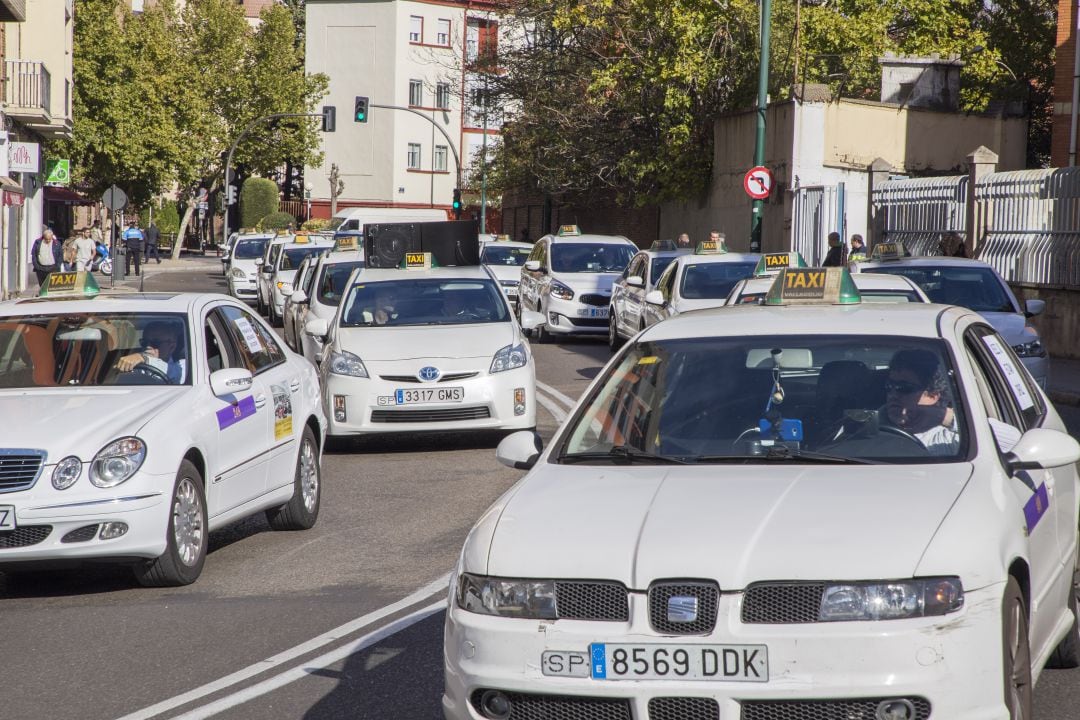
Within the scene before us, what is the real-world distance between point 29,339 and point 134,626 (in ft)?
7.80

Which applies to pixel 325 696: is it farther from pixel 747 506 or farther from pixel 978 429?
pixel 978 429

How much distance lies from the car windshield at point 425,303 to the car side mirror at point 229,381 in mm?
5520

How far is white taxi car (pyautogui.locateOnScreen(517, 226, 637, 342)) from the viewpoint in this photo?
86.4ft

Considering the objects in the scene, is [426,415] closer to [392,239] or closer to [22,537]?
[22,537]

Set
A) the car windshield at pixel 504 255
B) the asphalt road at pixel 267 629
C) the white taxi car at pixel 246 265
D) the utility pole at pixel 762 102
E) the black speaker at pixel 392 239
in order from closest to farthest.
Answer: the asphalt road at pixel 267 629 < the black speaker at pixel 392 239 < the utility pole at pixel 762 102 < the car windshield at pixel 504 255 < the white taxi car at pixel 246 265

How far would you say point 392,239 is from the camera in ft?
69.1

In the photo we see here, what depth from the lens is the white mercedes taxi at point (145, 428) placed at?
7.64 metres

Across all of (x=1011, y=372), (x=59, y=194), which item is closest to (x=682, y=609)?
(x=1011, y=372)

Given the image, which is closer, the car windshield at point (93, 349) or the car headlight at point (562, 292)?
the car windshield at point (93, 349)

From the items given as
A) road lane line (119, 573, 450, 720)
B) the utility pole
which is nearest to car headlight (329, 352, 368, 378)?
road lane line (119, 573, 450, 720)

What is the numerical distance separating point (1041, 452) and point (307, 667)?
3.04 m

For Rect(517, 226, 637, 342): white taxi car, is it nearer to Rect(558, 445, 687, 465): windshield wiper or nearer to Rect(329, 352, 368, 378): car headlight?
Rect(329, 352, 368, 378): car headlight

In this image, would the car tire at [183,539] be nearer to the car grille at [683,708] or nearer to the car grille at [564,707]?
the car grille at [564,707]

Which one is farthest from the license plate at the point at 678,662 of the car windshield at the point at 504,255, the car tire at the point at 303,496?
the car windshield at the point at 504,255
